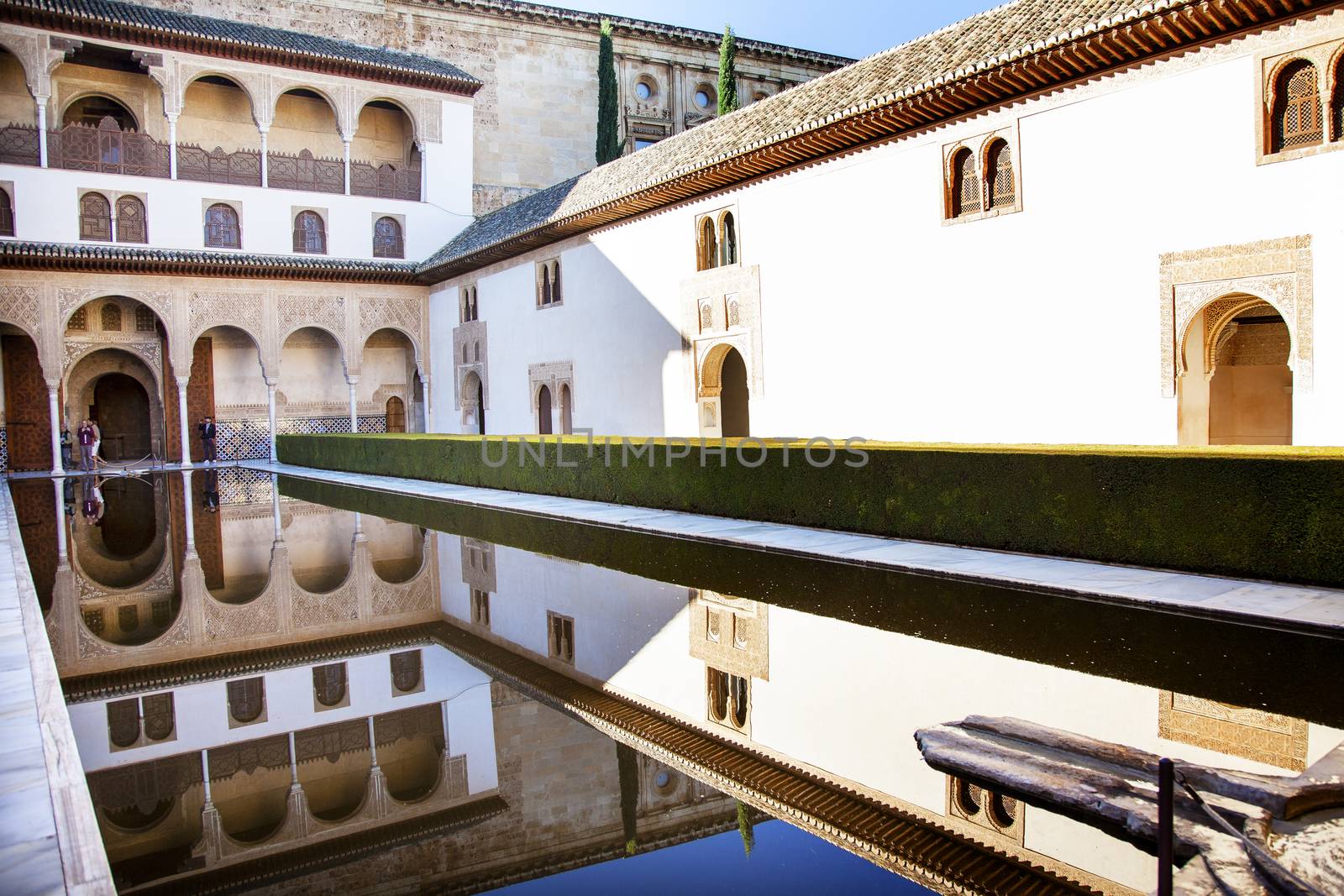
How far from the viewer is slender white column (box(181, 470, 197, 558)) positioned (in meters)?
10.9

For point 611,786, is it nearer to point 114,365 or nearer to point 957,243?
point 957,243

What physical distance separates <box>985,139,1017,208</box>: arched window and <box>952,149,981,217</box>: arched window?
0.16 m

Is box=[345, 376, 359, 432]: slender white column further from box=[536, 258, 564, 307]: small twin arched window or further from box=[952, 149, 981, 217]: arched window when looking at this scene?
box=[952, 149, 981, 217]: arched window

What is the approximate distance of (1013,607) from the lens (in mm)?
6160

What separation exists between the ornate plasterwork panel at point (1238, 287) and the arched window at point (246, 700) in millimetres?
8147

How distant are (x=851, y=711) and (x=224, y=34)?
24.4 metres

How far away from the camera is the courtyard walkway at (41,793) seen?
271cm

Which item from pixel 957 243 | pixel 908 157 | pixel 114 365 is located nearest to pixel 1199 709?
pixel 957 243

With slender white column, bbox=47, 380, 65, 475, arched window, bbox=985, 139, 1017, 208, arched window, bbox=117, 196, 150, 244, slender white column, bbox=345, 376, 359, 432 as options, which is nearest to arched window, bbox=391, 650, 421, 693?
arched window, bbox=985, 139, 1017, 208

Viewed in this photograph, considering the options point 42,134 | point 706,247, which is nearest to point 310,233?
point 42,134

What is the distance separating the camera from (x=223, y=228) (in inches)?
960

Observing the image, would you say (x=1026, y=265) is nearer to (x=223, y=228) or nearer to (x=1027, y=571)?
(x=1027, y=571)

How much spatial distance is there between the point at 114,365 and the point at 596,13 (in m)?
16.1

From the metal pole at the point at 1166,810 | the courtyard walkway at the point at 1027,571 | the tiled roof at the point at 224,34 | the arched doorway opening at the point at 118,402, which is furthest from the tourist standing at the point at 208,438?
the metal pole at the point at 1166,810
